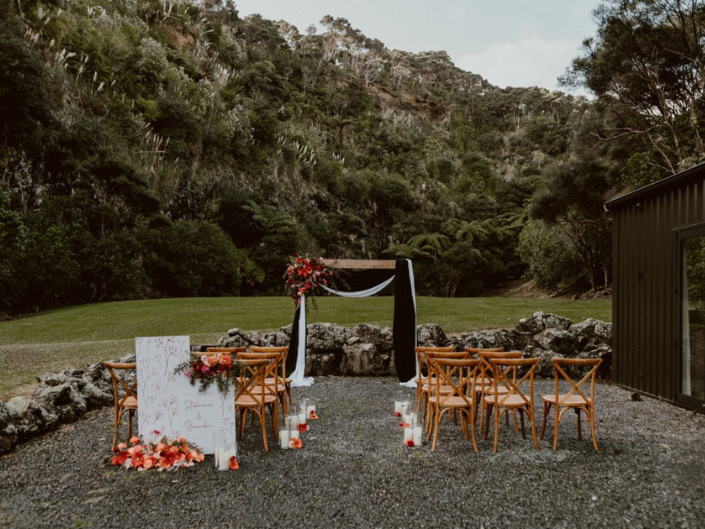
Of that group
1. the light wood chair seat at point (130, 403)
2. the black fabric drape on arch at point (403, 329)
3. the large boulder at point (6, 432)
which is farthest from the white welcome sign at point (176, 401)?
the black fabric drape on arch at point (403, 329)

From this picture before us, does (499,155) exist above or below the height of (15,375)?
above

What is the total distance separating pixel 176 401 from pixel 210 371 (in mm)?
494

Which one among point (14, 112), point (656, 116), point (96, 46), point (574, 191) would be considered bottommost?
point (574, 191)

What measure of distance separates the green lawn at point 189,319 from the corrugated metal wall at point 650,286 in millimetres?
4639

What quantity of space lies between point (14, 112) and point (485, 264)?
1053 inches

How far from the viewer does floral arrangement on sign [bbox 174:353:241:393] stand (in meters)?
5.00

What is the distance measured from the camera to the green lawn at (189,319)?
37.3 feet

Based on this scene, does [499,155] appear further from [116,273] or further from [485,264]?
[116,273]

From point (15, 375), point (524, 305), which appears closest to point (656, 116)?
point (524, 305)

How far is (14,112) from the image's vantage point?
2242 centimetres

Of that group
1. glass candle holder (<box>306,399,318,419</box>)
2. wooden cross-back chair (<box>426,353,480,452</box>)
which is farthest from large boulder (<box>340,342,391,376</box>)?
wooden cross-back chair (<box>426,353,480,452</box>)

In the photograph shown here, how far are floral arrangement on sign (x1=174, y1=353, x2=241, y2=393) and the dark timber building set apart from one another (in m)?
6.04

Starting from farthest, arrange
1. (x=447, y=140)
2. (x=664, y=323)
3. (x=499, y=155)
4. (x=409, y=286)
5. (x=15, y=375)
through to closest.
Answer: (x=447, y=140) < (x=499, y=155) < (x=409, y=286) < (x=15, y=375) < (x=664, y=323)

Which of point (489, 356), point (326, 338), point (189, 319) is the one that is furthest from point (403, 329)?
point (189, 319)
